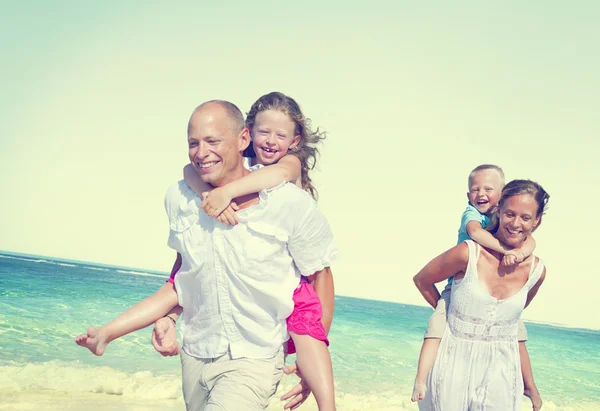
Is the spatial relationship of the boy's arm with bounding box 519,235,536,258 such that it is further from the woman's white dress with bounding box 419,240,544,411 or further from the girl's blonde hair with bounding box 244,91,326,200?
the girl's blonde hair with bounding box 244,91,326,200

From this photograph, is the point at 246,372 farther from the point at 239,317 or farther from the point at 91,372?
the point at 91,372

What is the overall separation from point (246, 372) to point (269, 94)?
1818 millimetres

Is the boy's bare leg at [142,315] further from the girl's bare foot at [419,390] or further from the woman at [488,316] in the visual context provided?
the woman at [488,316]

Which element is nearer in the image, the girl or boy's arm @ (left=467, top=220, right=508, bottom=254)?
the girl

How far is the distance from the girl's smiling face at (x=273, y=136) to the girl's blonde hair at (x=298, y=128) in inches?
1.3

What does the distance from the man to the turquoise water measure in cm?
609

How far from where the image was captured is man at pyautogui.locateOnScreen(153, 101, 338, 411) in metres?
3.07

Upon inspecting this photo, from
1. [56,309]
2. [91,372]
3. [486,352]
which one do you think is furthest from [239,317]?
[56,309]

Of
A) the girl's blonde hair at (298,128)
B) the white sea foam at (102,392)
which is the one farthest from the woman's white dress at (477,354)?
the white sea foam at (102,392)

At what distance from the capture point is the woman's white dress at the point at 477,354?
402cm

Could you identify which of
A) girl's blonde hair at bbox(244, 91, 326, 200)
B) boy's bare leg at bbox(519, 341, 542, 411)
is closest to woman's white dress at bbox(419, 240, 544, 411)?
boy's bare leg at bbox(519, 341, 542, 411)

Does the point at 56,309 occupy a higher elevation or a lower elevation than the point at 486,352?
Answer: lower

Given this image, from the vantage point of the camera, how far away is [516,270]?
161 inches

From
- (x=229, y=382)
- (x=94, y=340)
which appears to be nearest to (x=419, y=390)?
(x=229, y=382)
